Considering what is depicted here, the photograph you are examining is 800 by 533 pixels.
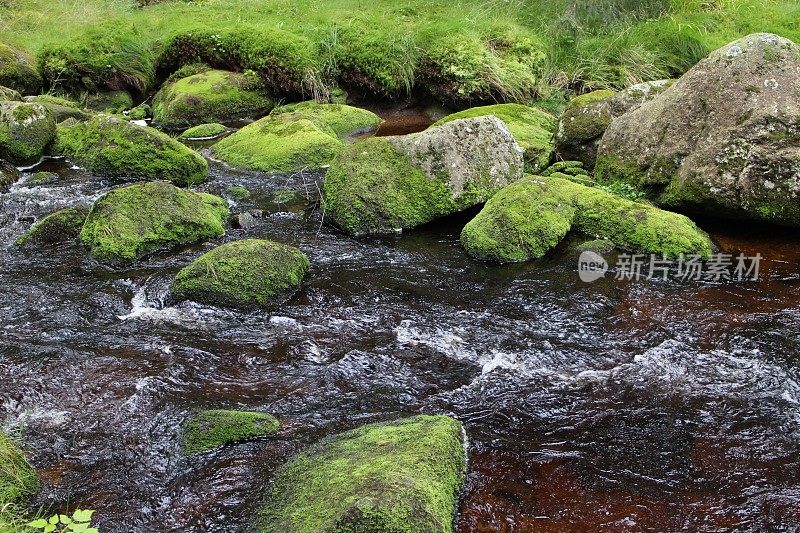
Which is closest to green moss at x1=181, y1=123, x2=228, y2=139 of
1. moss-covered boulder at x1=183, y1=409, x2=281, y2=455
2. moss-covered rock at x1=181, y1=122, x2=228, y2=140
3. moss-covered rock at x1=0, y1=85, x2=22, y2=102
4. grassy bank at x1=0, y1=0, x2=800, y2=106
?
moss-covered rock at x1=181, y1=122, x2=228, y2=140

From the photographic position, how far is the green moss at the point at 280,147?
10.9m

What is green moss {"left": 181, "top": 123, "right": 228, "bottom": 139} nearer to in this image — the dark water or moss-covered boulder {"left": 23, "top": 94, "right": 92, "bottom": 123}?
moss-covered boulder {"left": 23, "top": 94, "right": 92, "bottom": 123}

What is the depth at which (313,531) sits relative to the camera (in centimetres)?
349

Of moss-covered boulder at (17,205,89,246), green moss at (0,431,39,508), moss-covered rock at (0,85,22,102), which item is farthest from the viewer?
moss-covered rock at (0,85,22,102)

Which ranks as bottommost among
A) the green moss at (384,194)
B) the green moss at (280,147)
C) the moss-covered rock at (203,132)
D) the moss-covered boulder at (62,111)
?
the moss-covered rock at (203,132)

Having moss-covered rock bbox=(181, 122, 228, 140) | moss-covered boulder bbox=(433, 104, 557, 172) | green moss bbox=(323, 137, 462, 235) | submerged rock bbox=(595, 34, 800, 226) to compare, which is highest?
submerged rock bbox=(595, 34, 800, 226)

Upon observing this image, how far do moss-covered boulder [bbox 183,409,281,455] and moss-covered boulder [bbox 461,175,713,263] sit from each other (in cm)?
368

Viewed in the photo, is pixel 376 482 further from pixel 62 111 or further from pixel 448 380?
pixel 62 111

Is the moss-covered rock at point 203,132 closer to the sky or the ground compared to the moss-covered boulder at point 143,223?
closer to the ground

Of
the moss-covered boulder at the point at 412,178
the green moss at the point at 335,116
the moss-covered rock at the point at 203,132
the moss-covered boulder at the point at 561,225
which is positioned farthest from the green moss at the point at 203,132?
the moss-covered boulder at the point at 561,225

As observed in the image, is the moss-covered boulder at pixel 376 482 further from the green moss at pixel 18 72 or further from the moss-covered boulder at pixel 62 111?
the green moss at pixel 18 72

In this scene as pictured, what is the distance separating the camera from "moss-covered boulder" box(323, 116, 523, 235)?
8352 millimetres

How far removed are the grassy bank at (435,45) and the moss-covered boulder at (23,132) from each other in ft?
15.0

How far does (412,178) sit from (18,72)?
11.3m
